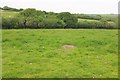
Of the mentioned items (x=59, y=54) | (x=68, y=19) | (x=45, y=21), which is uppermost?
(x=68, y=19)

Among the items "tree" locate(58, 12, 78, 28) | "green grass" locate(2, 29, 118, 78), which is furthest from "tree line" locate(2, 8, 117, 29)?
"green grass" locate(2, 29, 118, 78)

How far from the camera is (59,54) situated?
27.5 metres

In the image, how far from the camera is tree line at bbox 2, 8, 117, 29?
130 ft

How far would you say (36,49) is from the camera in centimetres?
2922

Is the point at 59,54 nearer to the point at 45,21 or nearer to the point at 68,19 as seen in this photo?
the point at 45,21

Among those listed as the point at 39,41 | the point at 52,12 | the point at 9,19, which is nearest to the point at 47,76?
the point at 39,41

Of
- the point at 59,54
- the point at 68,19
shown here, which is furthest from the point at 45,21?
the point at 59,54

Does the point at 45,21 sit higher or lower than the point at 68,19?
lower

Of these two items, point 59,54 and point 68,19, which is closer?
point 59,54

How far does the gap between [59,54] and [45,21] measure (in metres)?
14.1

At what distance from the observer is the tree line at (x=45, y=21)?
3972cm

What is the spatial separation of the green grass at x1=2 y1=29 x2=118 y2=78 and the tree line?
365cm

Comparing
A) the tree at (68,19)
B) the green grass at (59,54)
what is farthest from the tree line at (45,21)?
the green grass at (59,54)

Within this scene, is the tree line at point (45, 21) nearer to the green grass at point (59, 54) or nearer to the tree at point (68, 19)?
the tree at point (68, 19)
